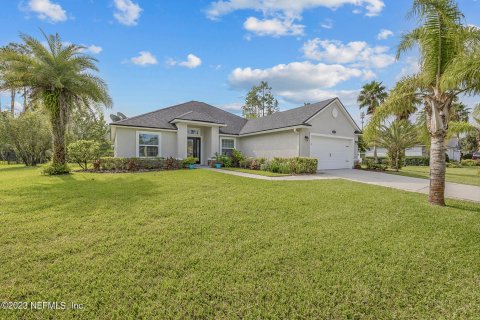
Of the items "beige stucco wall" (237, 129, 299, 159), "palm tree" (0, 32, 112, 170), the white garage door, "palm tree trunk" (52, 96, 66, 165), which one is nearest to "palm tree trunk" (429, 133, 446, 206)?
"beige stucco wall" (237, 129, 299, 159)

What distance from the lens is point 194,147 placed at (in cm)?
2014

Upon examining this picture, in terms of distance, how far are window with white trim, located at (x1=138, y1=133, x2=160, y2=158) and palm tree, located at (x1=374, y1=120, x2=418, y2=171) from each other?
718 inches

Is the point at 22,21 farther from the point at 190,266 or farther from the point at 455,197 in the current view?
the point at 455,197

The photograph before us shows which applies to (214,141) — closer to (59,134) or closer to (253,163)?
(253,163)

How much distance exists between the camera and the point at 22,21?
38.9 ft

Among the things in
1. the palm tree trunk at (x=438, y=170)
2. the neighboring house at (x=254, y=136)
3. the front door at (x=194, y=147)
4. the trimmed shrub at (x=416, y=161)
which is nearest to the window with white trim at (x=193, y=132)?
the neighboring house at (x=254, y=136)

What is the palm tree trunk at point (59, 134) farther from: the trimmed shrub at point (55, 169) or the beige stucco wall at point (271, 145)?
the beige stucco wall at point (271, 145)

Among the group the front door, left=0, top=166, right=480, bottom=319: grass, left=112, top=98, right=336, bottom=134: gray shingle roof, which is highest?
left=112, top=98, right=336, bottom=134: gray shingle roof

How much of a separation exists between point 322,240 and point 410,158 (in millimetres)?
35610

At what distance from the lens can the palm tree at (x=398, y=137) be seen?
18750 mm

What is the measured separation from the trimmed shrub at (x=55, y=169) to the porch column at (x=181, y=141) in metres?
7.29

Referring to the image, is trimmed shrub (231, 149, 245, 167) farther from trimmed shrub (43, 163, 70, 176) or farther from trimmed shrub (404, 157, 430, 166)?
trimmed shrub (404, 157, 430, 166)

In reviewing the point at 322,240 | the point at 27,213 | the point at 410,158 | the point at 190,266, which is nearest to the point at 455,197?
the point at 322,240

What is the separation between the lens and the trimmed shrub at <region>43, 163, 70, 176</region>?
12.6m
